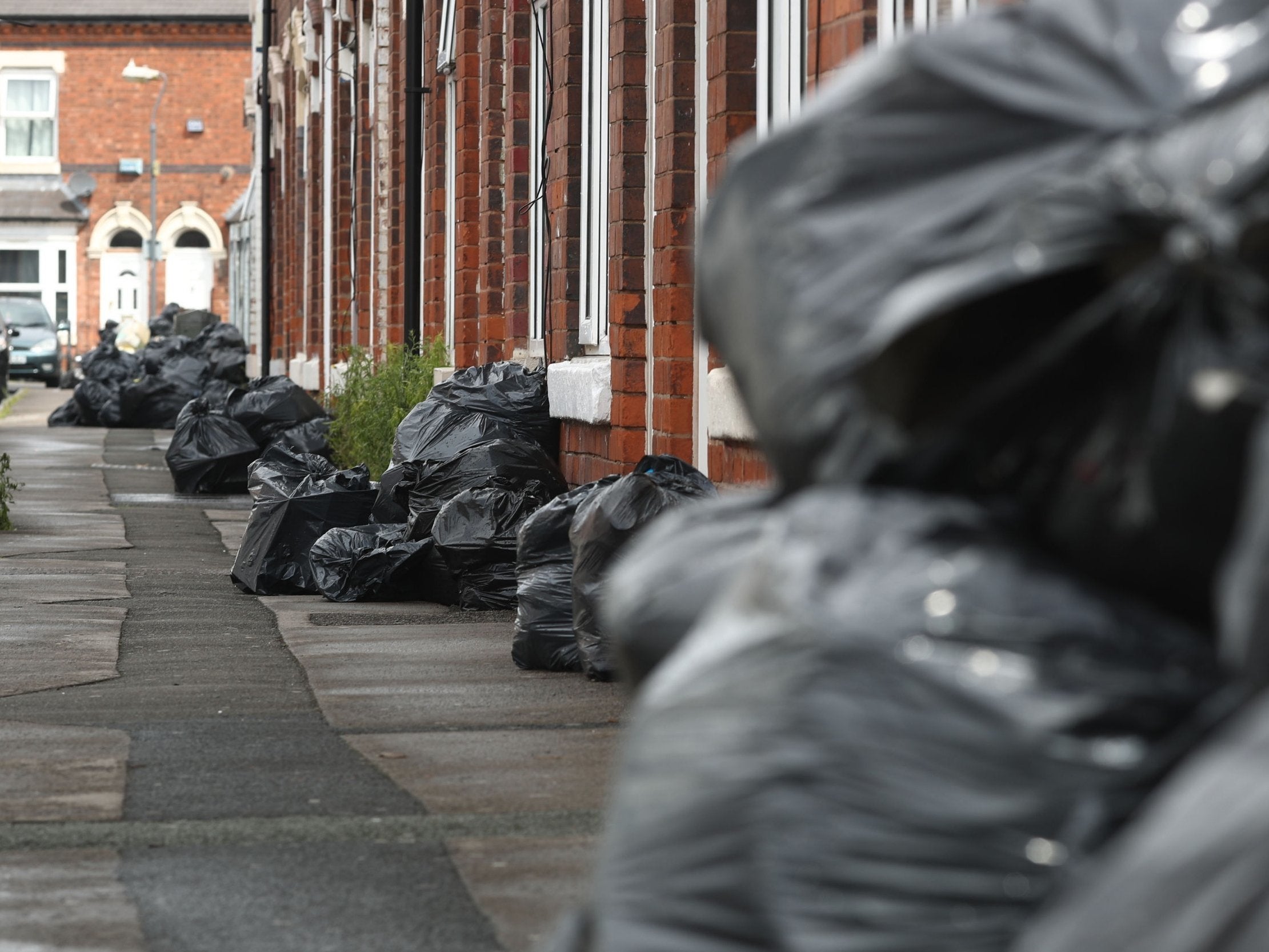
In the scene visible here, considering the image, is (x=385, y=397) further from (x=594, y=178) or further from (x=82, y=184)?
(x=82, y=184)

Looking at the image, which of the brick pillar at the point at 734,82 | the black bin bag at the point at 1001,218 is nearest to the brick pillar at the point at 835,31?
the brick pillar at the point at 734,82

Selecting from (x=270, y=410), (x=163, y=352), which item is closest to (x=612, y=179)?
(x=270, y=410)

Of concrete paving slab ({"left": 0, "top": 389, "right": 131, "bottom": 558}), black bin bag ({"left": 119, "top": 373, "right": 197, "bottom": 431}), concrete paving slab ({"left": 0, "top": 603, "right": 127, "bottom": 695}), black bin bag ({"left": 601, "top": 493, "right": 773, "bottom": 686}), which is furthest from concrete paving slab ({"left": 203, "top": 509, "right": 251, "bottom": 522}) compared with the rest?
black bin bag ({"left": 119, "top": 373, "right": 197, "bottom": 431})

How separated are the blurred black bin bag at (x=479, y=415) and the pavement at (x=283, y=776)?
3.06ft

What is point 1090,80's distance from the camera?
1679 mm

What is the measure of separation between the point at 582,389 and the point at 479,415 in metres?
0.82

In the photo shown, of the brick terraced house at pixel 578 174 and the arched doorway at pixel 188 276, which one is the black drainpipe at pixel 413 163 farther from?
the arched doorway at pixel 188 276

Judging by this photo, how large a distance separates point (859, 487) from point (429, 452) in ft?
23.8

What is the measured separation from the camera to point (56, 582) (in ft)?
29.2

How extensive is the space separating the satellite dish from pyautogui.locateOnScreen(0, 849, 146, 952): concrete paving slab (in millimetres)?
42719

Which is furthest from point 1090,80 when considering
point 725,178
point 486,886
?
point 486,886

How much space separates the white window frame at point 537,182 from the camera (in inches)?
396

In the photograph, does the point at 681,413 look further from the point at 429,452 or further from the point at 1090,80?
the point at 1090,80

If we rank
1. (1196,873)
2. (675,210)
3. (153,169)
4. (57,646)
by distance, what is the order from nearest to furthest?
(1196,873) < (57,646) < (675,210) < (153,169)
